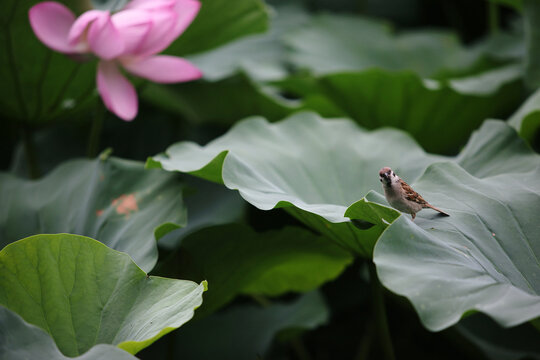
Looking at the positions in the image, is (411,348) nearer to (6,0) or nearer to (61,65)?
(61,65)

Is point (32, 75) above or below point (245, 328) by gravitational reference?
above

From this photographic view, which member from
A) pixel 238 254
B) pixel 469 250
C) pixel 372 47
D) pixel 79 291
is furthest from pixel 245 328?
pixel 372 47

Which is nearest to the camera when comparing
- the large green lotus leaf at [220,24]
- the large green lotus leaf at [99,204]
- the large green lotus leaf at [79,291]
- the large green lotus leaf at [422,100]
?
the large green lotus leaf at [79,291]

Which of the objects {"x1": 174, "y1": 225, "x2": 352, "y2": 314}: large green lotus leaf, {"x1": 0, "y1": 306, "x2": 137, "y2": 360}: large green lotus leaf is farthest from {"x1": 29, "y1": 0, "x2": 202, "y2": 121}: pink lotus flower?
{"x1": 0, "y1": 306, "x2": 137, "y2": 360}: large green lotus leaf

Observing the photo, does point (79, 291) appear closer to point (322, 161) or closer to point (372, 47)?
point (322, 161)

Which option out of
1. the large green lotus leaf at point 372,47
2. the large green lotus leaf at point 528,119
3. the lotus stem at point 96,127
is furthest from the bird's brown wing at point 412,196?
the large green lotus leaf at point 372,47

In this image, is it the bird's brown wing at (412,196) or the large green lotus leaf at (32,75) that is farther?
the large green lotus leaf at (32,75)

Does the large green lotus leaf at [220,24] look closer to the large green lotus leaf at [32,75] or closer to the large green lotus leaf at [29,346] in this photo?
the large green lotus leaf at [32,75]

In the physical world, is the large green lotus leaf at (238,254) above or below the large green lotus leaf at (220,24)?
below
